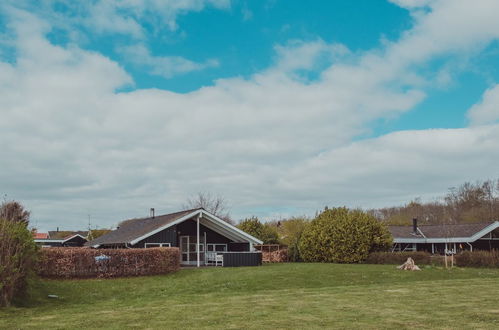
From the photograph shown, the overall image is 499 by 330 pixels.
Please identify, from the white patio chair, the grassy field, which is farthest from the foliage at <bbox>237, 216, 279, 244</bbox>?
the grassy field

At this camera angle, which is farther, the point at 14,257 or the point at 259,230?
the point at 259,230

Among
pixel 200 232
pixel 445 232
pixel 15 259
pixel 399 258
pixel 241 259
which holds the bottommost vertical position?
pixel 399 258

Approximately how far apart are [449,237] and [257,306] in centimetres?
3259

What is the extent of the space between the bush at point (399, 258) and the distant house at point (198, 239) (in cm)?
776

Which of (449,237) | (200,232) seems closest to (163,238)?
(200,232)

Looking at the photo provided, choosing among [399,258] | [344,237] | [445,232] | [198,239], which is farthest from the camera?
[445,232]

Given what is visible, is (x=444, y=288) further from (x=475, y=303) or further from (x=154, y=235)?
(x=154, y=235)

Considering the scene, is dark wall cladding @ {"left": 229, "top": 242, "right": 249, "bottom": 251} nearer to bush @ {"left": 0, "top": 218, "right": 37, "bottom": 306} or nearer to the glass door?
the glass door

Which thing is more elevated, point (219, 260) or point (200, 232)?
point (200, 232)

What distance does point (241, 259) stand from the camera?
1127 inches

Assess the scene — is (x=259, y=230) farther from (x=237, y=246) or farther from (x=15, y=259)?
(x=15, y=259)

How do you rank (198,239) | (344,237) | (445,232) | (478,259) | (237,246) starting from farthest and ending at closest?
(445,232) < (237,246) < (344,237) < (198,239) < (478,259)

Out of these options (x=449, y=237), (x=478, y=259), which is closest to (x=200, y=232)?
(x=478, y=259)

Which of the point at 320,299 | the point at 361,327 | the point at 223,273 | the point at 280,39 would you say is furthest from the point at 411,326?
the point at 223,273
